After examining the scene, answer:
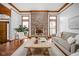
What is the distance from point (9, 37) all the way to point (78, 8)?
182 centimetres

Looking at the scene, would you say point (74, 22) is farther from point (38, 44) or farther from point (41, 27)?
point (38, 44)

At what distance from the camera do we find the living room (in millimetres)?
3398

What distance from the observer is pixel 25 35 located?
11.7 feet

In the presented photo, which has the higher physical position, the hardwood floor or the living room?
the living room

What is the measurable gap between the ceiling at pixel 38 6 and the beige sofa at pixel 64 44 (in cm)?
68

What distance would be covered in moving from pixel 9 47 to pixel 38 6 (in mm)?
1330

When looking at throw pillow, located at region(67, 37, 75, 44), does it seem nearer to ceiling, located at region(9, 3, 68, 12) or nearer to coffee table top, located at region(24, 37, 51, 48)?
coffee table top, located at region(24, 37, 51, 48)

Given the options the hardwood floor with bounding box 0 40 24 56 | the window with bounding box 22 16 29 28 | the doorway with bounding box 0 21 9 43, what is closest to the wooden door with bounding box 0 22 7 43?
the doorway with bounding box 0 21 9 43

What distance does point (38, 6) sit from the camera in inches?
131

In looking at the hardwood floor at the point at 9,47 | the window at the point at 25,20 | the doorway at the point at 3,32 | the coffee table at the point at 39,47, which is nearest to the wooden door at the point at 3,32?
the doorway at the point at 3,32

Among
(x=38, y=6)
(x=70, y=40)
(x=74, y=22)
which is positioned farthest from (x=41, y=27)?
(x=74, y=22)

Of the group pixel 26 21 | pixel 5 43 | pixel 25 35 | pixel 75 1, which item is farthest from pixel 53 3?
pixel 5 43

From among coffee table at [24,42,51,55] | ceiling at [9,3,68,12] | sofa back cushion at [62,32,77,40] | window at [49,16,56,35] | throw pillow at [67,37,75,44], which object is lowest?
coffee table at [24,42,51,55]

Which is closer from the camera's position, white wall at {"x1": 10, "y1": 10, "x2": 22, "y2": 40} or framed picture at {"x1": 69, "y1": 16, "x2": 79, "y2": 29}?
white wall at {"x1": 10, "y1": 10, "x2": 22, "y2": 40}
